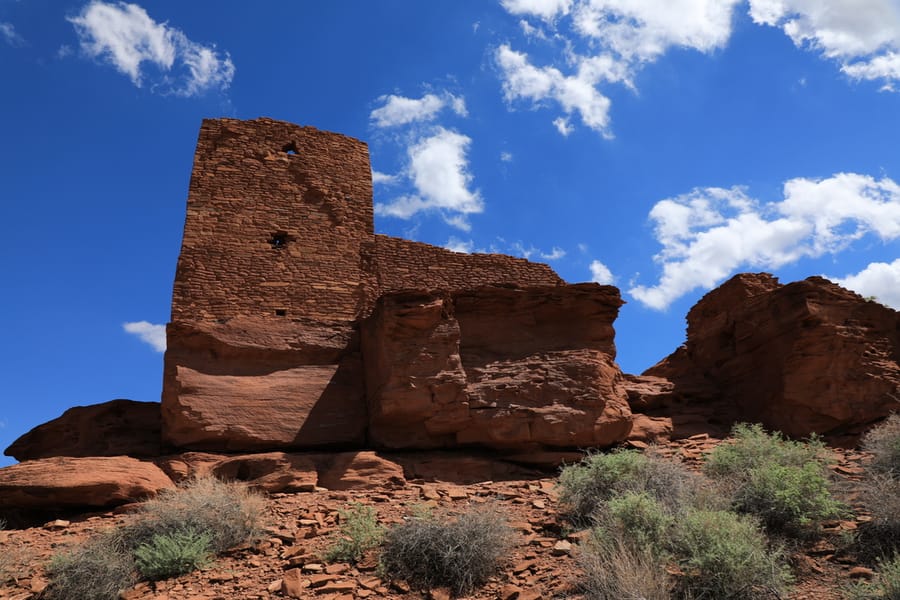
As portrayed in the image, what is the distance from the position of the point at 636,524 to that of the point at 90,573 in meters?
5.61

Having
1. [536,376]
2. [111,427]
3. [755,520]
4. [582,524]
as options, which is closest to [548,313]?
[536,376]

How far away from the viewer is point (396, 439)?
1037 centimetres

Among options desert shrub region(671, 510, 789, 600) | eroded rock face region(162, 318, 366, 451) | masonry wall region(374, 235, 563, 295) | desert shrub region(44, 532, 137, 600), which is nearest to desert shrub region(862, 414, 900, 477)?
desert shrub region(671, 510, 789, 600)

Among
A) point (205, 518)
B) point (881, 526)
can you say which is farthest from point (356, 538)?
point (881, 526)

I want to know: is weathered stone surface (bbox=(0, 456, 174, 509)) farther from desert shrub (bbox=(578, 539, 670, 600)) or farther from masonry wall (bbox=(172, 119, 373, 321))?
desert shrub (bbox=(578, 539, 670, 600))

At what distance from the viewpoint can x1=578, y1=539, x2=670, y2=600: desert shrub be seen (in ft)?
19.6

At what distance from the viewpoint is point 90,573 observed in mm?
7211

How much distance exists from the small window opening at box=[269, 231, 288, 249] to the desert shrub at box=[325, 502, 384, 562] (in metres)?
5.80

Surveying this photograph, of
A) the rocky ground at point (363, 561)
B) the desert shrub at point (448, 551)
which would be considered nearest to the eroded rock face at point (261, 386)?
the rocky ground at point (363, 561)

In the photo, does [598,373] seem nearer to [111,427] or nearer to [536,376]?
[536,376]

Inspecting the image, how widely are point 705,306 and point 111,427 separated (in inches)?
440

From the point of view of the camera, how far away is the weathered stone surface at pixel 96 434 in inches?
420

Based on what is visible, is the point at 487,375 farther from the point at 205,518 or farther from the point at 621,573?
the point at 621,573

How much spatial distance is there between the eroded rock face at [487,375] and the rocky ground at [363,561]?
0.89 m
